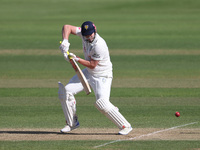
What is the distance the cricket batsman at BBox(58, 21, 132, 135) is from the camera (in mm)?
8438

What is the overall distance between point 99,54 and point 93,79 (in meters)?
0.42

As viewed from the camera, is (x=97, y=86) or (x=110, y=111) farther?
(x=97, y=86)

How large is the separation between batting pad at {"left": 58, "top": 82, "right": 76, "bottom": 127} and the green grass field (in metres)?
0.46

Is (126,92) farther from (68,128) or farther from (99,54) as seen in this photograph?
(99,54)

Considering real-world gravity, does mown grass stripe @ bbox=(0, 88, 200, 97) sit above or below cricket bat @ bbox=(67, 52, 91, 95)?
below

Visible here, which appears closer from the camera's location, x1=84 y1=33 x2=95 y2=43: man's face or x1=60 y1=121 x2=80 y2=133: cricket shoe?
x1=84 y1=33 x2=95 y2=43: man's face

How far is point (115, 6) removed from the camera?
→ 131 ft

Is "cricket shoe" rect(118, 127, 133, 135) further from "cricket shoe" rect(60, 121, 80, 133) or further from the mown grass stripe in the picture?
the mown grass stripe

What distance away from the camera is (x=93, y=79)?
8.73 metres

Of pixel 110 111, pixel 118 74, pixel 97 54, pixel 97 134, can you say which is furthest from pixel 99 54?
pixel 118 74

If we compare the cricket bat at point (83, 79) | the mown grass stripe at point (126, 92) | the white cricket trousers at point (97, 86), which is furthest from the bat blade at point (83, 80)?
the mown grass stripe at point (126, 92)

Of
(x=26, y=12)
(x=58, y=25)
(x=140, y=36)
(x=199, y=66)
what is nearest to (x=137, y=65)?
(x=199, y=66)

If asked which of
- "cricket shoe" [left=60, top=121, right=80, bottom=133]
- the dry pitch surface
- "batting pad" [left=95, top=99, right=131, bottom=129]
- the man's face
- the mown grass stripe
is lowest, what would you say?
the mown grass stripe

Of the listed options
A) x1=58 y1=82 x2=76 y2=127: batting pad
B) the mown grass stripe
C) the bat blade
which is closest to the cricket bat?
the bat blade
